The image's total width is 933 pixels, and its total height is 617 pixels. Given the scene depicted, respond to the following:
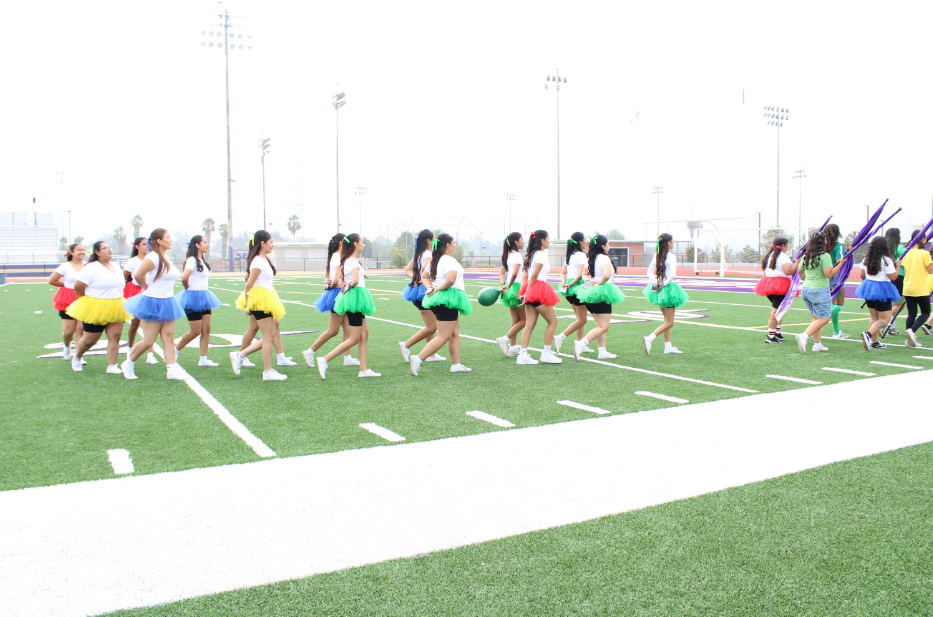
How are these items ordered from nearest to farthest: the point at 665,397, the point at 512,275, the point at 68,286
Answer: the point at 665,397
the point at 512,275
the point at 68,286

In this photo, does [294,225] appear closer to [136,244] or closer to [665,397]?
[136,244]

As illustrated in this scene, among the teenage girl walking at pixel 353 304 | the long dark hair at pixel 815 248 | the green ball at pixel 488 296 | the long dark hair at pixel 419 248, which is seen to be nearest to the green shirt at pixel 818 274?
the long dark hair at pixel 815 248

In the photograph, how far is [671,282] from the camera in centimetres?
973

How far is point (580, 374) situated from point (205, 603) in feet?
19.5

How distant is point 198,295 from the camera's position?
8789mm

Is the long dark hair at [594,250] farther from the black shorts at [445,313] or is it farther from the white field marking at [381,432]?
the white field marking at [381,432]

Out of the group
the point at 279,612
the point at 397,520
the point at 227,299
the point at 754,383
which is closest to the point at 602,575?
the point at 397,520

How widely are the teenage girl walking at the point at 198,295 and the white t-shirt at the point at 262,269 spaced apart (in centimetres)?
89

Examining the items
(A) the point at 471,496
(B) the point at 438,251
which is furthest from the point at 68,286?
(A) the point at 471,496

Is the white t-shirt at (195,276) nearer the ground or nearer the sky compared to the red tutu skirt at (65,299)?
nearer the sky

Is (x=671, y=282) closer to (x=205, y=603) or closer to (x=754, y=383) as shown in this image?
(x=754, y=383)

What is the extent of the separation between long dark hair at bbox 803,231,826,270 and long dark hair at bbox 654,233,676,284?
1.93 m

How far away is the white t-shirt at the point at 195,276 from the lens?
8664 millimetres

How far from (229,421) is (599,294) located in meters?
5.14
